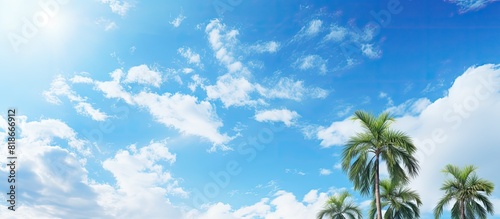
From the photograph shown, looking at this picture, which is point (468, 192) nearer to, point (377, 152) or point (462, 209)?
point (462, 209)

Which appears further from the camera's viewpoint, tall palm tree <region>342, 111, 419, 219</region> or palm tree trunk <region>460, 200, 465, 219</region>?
palm tree trunk <region>460, 200, 465, 219</region>

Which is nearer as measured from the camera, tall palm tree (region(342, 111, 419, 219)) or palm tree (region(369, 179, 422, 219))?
tall palm tree (region(342, 111, 419, 219))

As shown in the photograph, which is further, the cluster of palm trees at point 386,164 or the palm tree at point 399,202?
the palm tree at point 399,202

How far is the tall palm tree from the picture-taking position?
76.2ft

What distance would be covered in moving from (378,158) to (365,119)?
260cm

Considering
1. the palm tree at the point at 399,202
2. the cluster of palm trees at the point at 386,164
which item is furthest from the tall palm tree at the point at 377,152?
the palm tree at the point at 399,202

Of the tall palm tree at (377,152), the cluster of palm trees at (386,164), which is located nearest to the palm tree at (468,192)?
the cluster of palm trees at (386,164)

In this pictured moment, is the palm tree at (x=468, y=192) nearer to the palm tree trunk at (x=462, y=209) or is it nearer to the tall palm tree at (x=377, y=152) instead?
the palm tree trunk at (x=462, y=209)

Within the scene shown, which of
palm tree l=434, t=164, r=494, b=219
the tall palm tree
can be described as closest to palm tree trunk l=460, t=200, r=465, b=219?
palm tree l=434, t=164, r=494, b=219

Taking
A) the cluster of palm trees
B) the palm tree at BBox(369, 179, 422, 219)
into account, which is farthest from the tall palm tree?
the palm tree at BBox(369, 179, 422, 219)

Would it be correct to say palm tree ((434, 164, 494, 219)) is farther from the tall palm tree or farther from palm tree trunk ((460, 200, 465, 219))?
the tall palm tree

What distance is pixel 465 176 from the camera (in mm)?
31797

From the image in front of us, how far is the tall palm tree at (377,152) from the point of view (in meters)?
23.2

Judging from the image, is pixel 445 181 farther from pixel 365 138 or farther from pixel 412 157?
pixel 365 138
